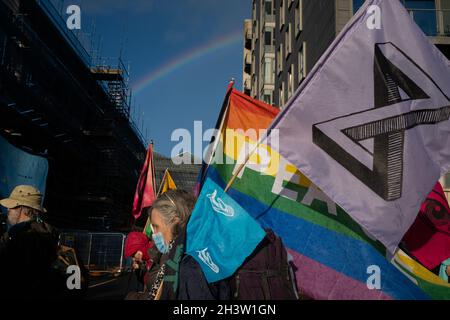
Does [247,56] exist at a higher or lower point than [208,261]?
higher

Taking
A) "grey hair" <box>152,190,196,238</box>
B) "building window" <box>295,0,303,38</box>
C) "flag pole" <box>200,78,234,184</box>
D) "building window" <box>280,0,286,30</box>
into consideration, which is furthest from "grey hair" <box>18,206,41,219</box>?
"building window" <box>280,0,286,30</box>

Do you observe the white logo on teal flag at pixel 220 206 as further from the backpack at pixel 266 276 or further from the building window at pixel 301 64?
the building window at pixel 301 64

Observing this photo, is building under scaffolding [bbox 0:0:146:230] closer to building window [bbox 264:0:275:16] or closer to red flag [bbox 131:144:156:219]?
red flag [bbox 131:144:156:219]

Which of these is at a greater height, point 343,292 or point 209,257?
point 209,257

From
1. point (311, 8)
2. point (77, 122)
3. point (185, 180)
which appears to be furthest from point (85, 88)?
point (185, 180)

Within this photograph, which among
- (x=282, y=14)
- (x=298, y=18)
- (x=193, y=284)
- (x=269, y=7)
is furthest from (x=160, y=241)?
(x=269, y=7)

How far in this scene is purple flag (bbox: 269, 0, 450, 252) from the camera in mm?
3166

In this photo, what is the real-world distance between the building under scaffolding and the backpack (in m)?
13.5

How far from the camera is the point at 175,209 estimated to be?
300 cm

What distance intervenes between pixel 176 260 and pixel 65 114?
86.2 ft

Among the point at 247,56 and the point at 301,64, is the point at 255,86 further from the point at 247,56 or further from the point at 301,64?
the point at 301,64
